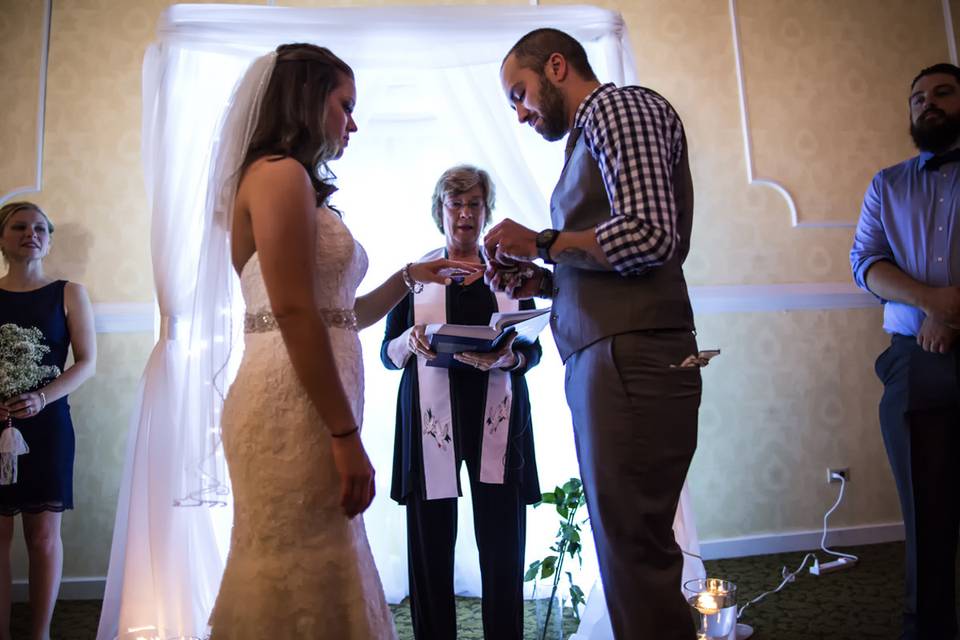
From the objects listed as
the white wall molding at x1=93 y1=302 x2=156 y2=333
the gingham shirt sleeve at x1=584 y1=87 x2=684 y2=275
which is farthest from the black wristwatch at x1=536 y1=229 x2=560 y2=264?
the white wall molding at x1=93 y1=302 x2=156 y2=333

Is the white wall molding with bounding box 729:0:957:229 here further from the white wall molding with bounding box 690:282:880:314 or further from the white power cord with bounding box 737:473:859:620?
the white power cord with bounding box 737:473:859:620

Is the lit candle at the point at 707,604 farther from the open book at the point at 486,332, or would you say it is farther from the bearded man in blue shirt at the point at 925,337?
the open book at the point at 486,332

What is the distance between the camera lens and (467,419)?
2.21m

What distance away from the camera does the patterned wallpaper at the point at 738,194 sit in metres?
3.25

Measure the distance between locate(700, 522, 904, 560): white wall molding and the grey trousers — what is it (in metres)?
2.28

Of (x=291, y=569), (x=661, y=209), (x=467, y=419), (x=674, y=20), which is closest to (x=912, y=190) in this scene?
(x=661, y=209)

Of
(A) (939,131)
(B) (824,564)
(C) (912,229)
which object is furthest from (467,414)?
(B) (824,564)

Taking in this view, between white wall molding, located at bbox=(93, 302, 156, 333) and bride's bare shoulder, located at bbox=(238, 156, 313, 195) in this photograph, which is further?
white wall molding, located at bbox=(93, 302, 156, 333)

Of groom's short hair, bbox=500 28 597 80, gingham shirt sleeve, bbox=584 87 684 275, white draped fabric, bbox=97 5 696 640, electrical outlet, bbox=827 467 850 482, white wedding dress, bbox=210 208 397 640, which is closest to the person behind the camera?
white wedding dress, bbox=210 208 397 640

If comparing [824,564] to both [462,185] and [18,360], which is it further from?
[18,360]

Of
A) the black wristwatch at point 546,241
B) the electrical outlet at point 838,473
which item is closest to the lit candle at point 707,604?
the black wristwatch at point 546,241

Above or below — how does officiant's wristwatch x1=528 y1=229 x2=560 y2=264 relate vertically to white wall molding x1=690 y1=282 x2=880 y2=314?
below

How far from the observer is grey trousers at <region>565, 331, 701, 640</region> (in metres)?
1.28

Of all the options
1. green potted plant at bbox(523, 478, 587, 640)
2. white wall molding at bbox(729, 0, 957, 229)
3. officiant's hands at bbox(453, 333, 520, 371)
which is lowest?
green potted plant at bbox(523, 478, 587, 640)
